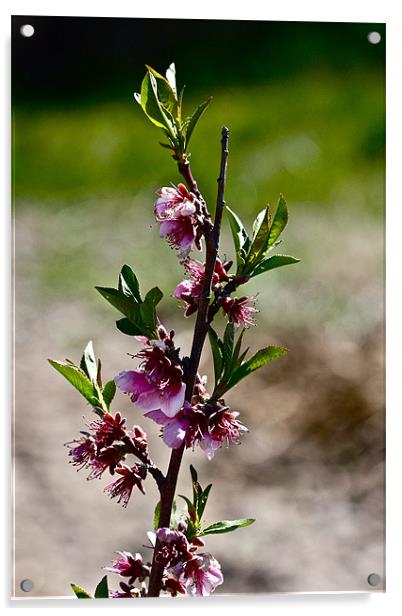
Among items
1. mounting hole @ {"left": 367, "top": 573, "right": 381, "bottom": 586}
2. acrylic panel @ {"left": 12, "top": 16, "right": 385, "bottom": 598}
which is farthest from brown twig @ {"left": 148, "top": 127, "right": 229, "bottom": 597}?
mounting hole @ {"left": 367, "top": 573, "right": 381, "bottom": 586}

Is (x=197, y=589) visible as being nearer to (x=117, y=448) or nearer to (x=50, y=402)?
(x=117, y=448)

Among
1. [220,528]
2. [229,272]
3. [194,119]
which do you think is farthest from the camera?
[229,272]

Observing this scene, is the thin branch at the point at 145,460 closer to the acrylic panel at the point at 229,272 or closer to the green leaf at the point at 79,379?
the green leaf at the point at 79,379

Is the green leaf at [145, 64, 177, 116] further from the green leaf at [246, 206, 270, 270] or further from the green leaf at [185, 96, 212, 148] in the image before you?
the green leaf at [246, 206, 270, 270]

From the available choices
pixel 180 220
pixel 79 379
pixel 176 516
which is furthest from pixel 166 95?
pixel 176 516

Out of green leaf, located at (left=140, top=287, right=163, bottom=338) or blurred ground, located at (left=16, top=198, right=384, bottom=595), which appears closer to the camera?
green leaf, located at (left=140, top=287, right=163, bottom=338)

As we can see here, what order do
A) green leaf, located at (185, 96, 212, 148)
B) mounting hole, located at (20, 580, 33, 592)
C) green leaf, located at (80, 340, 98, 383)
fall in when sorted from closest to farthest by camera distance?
green leaf, located at (185, 96, 212, 148) < green leaf, located at (80, 340, 98, 383) < mounting hole, located at (20, 580, 33, 592)

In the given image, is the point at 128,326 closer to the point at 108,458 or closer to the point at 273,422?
the point at 108,458

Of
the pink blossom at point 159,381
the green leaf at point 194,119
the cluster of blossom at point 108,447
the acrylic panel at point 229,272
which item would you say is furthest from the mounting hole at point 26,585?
the green leaf at point 194,119
